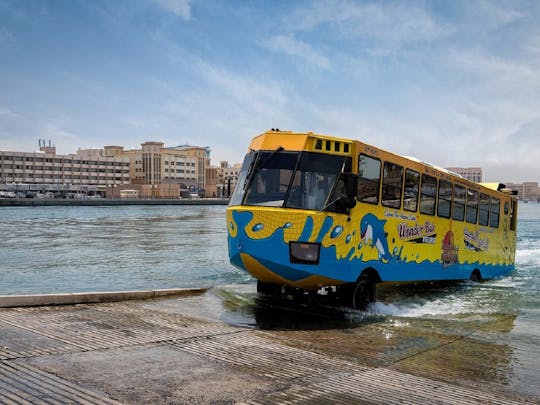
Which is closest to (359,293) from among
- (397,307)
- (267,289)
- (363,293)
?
(363,293)

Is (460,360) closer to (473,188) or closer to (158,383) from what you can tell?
(158,383)

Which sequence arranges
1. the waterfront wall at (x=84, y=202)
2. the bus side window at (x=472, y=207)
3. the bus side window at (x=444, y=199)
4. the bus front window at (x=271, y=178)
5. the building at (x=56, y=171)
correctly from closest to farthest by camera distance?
the bus front window at (x=271, y=178)
the bus side window at (x=444, y=199)
the bus side window at (x=472, y=207)
the waterfront wall at (x=84, y=202)
the building at (x=56, y=171)

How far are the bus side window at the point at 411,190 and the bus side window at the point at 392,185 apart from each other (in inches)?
13.0

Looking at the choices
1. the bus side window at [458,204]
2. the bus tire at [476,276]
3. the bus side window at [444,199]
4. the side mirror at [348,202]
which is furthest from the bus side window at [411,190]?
the bus tire at [476,276]

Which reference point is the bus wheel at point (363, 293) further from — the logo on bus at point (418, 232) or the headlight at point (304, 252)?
the headlight at point (304, 252)

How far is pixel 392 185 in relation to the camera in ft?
41.6

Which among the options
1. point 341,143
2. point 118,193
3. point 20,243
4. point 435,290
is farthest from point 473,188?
point 118,193

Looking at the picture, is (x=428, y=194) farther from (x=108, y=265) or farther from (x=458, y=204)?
(x=108, y=265)

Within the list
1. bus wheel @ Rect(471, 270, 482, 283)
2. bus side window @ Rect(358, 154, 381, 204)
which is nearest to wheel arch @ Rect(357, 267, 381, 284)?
bus side window @ Rect(358, 154, 381, 204)

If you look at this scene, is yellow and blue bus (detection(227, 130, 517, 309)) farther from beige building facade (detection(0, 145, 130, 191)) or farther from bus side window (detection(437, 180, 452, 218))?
beige building facade (detection(0, 145, 130, 191))

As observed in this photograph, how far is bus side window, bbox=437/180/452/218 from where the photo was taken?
15.1 metres

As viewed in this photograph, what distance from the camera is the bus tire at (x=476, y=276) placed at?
1825 centimetres

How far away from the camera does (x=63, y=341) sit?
8.09 metres

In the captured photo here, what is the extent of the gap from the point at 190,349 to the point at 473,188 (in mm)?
12084
